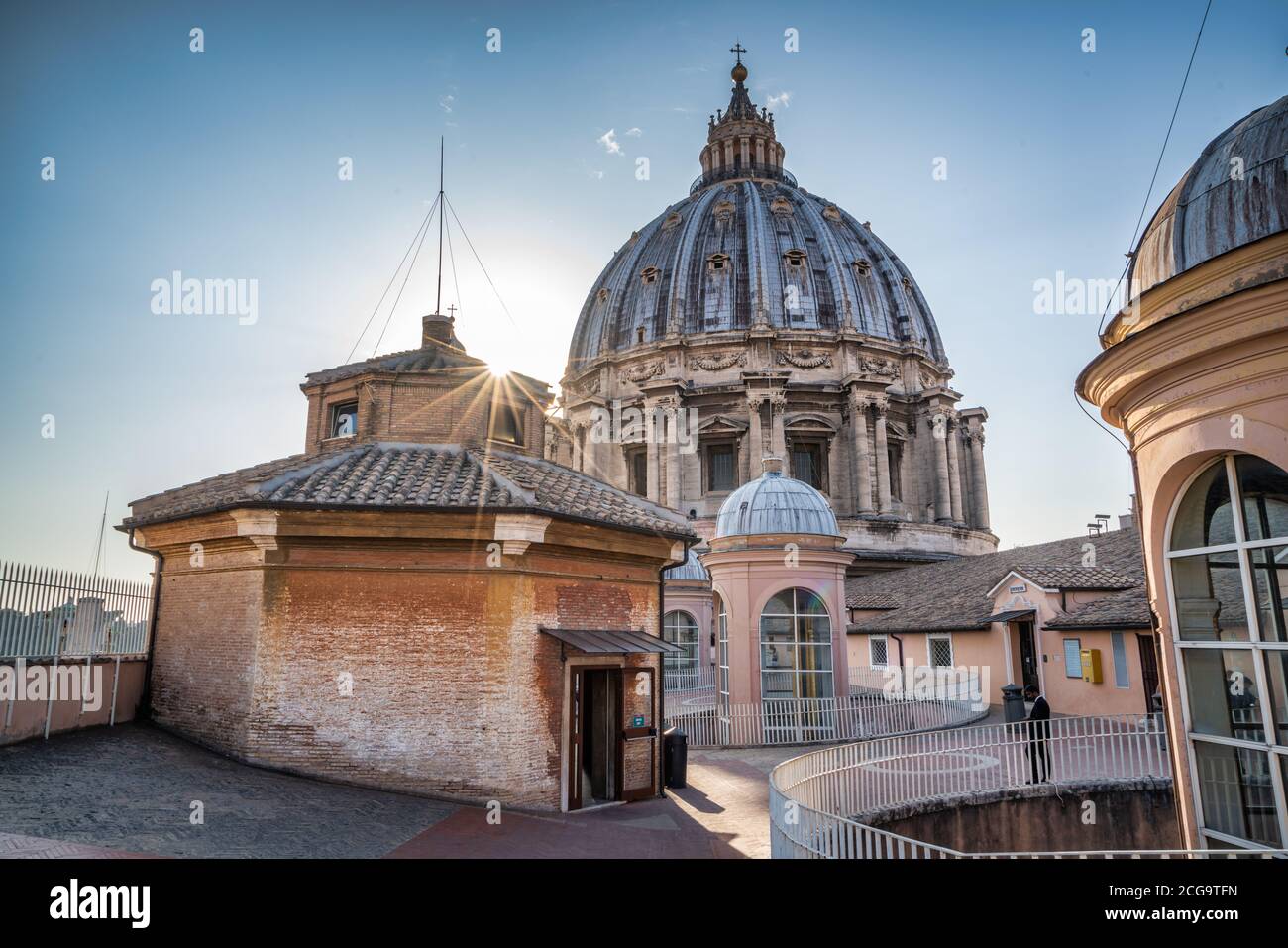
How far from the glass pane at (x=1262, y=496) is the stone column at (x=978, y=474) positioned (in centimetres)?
4824

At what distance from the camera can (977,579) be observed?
3005 cm

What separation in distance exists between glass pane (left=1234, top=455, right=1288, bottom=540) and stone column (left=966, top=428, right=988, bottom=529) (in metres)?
48.2

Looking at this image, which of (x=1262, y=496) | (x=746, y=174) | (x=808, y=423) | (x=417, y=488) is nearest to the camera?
(x=1262, y=496)

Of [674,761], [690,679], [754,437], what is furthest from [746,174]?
[674,761]

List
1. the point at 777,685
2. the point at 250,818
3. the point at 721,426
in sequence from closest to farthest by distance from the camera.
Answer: the point at 250,818 < the point at 777,685 < the point at 721,426

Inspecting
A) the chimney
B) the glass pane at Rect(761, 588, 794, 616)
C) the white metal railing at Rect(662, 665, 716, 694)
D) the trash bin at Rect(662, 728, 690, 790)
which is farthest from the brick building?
the white metal railing at Rect(662, 665, 716, 694)

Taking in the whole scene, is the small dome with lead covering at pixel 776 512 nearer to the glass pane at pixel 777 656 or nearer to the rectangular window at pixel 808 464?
the glass pane at pixel 777 656

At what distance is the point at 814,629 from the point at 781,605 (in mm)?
1015

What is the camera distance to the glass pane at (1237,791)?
6.63 metres

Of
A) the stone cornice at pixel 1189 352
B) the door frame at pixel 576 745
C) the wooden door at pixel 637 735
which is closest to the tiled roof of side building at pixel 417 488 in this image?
the door frame at pixel 576 745

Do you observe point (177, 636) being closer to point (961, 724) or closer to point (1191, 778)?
point (1191, 778)

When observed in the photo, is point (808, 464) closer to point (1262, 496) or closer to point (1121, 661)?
point (1121, 661)

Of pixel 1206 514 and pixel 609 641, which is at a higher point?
pixel 1206 514
